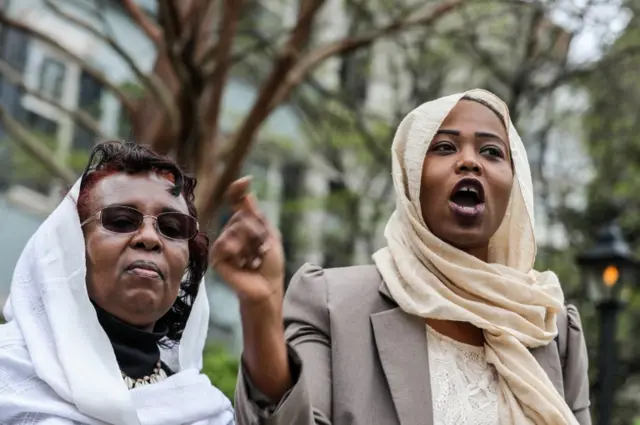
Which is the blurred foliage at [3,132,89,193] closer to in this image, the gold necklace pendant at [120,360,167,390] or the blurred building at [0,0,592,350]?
the blurred building at [0,0,592,350]

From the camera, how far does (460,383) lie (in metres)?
3.12

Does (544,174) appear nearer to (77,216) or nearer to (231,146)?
→ (231,146)

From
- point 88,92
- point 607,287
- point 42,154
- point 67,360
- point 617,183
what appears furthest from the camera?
point 617,183

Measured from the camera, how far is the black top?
2.99 m

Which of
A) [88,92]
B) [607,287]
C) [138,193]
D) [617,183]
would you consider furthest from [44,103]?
[138,193]

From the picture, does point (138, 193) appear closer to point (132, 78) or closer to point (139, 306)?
point (139, 306)

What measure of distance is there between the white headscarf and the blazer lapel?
0.52 metres

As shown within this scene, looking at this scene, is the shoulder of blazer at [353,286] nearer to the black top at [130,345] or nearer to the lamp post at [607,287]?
the black top at [130,345]

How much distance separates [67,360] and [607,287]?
26.9 ft

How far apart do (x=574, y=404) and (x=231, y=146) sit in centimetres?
663

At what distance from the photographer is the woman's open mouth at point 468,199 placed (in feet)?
10.7

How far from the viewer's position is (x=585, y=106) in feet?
61.0

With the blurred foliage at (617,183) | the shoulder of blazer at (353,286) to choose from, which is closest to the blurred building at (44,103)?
the blurred foliage at (617,183)

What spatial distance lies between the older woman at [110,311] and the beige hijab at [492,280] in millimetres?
648
